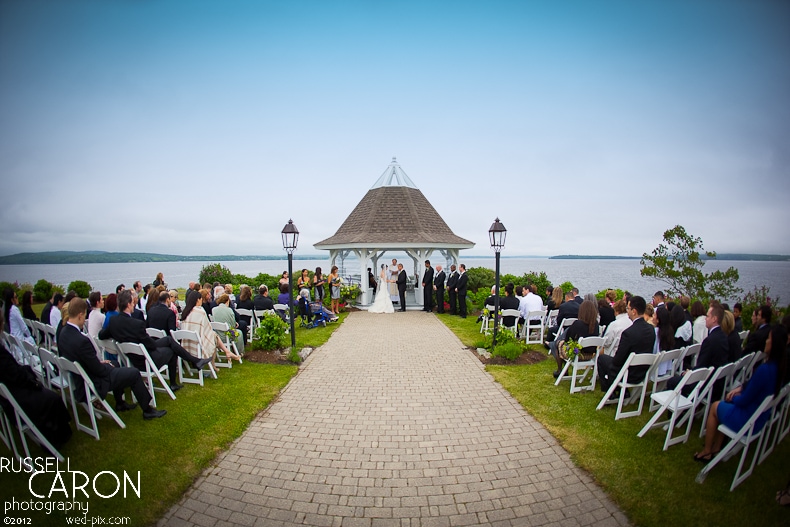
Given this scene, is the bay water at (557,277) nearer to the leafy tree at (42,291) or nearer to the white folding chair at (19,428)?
the leafy tree at (42,291)

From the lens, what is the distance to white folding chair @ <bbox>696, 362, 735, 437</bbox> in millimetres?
4430

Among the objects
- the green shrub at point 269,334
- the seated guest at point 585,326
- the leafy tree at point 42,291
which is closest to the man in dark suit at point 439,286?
the green shrub at point 269,334

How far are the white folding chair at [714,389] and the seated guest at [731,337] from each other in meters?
0.40

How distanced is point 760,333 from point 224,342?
9.66 m

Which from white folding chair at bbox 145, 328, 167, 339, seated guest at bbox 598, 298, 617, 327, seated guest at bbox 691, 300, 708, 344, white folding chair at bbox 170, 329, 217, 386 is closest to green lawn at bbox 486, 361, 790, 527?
seated guest at bbox 691, 300, 708, 344

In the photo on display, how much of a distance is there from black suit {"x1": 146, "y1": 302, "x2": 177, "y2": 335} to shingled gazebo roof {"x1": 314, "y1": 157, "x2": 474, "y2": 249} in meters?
10.3

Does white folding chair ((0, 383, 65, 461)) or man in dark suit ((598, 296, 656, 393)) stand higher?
man in dark suit ((598, 296, 656, 393))

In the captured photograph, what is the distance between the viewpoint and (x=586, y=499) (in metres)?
3.72

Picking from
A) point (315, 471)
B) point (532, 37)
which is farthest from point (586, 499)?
point (532, 37)

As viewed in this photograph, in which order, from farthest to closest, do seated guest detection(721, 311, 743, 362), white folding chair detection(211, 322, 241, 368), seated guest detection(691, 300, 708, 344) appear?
white folding chair detection(211, 322, 241, 368)
seated guest detection(691, 300, 708, 344)
seated guest detection(721, 311, 743, 362)

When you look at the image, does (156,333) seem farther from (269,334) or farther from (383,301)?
(383,301)

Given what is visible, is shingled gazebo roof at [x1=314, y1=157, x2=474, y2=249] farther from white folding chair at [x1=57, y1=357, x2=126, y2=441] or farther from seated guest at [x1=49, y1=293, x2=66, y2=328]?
white folding chair at [x1=57, y1=357, x2=126, y2=441]

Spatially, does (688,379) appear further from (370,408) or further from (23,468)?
(23,468)

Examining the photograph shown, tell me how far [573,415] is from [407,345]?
5255 millimetres
